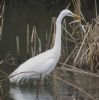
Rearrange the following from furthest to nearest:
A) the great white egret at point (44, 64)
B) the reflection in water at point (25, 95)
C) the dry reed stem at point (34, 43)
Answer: the dry reed stem at point (34, 43) < the great white egret at point (44, 64) < the reflection in water at point (25, 95)

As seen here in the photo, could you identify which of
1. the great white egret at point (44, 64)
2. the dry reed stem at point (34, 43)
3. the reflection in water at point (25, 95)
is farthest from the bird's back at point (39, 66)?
the dry reed stem at point (34, 43)

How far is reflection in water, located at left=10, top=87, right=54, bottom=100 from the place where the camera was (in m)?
9.84

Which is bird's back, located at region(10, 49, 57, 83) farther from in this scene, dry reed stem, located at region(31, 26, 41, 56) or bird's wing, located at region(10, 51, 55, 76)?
dry reed stem, located at region(31, 26, 41, 56)

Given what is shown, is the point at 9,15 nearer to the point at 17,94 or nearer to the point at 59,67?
the point at 59,67

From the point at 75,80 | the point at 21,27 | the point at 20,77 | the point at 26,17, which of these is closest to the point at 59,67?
the point at 75,80

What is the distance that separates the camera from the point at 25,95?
10.1 m

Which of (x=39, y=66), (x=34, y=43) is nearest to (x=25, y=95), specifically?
(x=39, y=66)

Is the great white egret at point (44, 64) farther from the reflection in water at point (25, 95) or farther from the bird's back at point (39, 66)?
the reflection in water at point (25, 95)

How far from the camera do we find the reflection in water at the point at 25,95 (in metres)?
9.84

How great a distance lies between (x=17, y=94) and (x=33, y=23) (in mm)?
11682

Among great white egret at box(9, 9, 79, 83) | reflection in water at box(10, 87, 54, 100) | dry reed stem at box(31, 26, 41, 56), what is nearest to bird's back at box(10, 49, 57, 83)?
great white egret at box(9, 9, 79, 83)

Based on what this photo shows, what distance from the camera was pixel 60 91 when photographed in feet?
34.0

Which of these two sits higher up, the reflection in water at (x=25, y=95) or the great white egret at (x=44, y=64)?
the great white egret at (x=44, y=64)

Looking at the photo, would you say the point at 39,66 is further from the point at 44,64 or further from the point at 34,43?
the point at 34,43
